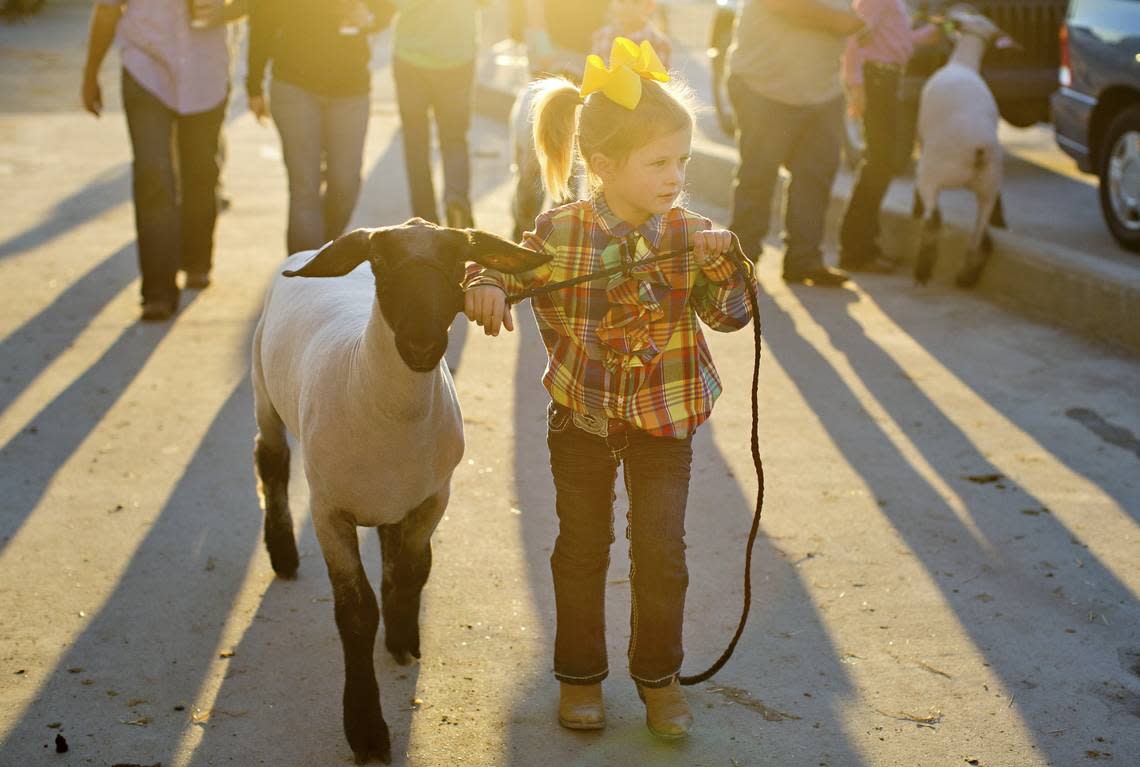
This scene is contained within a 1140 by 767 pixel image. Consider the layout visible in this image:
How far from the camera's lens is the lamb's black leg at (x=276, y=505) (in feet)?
15.5

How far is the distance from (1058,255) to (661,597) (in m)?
5.29

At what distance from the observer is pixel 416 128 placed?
896 centimetres

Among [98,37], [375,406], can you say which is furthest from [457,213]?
[375,406]

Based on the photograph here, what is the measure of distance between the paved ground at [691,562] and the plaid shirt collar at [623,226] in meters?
1.31

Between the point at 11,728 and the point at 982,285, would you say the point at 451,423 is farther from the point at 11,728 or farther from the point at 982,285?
the point at 982,285

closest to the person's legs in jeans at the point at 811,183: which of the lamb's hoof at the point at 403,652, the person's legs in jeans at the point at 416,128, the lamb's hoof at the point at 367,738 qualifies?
→ the person's legs in jeans at the point at 416,128

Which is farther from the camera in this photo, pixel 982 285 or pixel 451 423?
pixel 982 285

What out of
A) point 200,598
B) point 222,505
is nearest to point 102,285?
point 222,505

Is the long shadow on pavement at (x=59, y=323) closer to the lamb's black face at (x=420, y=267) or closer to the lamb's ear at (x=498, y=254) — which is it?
the lamb's black face at (x=420, y=267)

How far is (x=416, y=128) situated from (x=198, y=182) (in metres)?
1.50

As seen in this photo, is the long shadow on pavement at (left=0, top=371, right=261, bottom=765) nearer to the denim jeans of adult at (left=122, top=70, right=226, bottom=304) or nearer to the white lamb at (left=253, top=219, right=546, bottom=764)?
the white lamb at (left=253, top=219, right=546, bottom=764)

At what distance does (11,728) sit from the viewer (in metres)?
3.82

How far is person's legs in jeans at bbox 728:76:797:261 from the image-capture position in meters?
8.35

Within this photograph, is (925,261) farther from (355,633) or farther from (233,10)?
(355,633)
